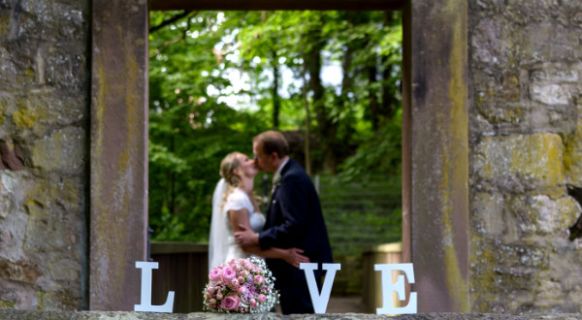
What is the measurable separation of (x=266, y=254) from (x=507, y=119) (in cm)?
152

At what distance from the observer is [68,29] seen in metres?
4.77

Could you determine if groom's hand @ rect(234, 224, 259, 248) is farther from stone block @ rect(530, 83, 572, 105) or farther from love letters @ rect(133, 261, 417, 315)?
love letters @ rect(133, 261, 417, 315)

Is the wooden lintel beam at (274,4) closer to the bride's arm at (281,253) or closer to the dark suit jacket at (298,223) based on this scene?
the dark suit jacket at (298,223)

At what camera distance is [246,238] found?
573cm

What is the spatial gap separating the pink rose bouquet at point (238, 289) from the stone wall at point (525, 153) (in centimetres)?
137

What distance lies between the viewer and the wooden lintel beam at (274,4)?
5145 mm

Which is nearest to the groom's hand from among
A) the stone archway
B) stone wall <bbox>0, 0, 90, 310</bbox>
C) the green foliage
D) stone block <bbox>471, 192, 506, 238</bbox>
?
the stone archway

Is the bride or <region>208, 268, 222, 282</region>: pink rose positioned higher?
the bride

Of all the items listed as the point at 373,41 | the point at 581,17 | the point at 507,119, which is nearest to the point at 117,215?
the point at 507,119

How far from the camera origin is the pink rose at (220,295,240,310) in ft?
11.6

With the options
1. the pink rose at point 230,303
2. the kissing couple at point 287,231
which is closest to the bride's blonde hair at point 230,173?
the kissing couple at point 287,231

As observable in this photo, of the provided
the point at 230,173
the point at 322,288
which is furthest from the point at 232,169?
the point at 322,288

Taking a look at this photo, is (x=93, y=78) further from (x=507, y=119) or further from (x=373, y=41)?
(x=373, y=41)

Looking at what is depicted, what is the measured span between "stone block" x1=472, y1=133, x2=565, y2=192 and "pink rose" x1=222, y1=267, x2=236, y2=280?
1.53 meters
